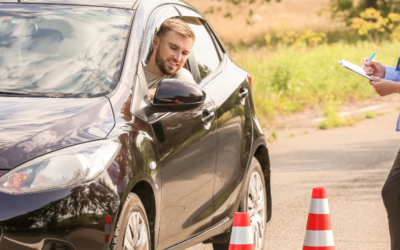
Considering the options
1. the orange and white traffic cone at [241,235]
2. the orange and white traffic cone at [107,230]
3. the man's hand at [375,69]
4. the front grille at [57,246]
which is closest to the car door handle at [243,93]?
the man's hand at [375,69]

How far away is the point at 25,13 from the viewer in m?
4.70

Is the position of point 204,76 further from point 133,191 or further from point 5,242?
point 5,242

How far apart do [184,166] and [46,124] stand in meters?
1.01

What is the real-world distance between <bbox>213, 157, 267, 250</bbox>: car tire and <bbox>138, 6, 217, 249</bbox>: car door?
2.19 ft

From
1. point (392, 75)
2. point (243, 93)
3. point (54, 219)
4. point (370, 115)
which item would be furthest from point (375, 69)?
point (370, 115)

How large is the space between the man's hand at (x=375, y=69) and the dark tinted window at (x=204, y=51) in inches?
44.4

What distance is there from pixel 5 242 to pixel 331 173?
6882 mm

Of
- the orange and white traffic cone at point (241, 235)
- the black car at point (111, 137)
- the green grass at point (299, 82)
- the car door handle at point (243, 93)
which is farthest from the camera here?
the green grass at point (299, 82)

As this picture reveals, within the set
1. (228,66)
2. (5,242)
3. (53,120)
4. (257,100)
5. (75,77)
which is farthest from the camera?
(257,100)

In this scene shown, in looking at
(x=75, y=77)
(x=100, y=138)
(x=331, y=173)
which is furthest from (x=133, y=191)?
(x=331, y=173)

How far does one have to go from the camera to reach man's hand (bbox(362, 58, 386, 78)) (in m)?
4.85

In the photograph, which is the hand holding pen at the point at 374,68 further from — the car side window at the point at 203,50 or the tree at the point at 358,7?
the tree at the point at 358,7

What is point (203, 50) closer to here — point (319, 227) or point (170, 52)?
point (170, 52)

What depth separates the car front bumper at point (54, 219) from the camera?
3266 mm
